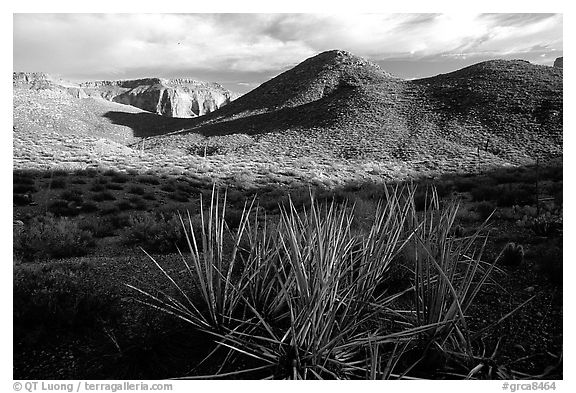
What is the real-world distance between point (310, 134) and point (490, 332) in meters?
40.6

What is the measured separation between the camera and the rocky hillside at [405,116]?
1359 inches

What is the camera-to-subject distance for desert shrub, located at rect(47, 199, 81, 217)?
9953 mm

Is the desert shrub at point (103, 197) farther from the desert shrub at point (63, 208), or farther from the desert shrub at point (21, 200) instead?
the desert shrub at point (21, 200)

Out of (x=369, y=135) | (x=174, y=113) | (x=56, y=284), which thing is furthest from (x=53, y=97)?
(x=174, y=113)

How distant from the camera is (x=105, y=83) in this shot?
146m

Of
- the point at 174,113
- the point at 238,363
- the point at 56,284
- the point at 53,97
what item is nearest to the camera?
the point at 238,363

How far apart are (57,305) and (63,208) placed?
808cm

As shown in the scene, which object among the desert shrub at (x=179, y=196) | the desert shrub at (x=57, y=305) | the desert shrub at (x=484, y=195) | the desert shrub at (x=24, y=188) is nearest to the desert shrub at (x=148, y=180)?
the desert shrub at (x=179, y=196)

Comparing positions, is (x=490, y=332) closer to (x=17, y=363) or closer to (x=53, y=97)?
(x=17, y=363)

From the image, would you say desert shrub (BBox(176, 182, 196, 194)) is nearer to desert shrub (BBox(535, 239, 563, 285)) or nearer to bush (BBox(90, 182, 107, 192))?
bush (BBox(90, 182, 107, 192))

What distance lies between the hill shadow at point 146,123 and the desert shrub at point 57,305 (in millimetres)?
57216

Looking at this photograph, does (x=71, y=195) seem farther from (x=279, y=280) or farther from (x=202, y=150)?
(x=202, y=150)

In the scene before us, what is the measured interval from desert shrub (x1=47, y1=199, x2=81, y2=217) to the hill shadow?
161ft

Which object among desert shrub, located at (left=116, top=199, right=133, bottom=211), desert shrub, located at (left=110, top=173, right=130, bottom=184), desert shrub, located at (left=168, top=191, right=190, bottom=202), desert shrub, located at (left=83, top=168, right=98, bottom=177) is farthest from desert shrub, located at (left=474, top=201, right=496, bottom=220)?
desert shrub, located at (left=83, top=168, right=98, bottom=177)
